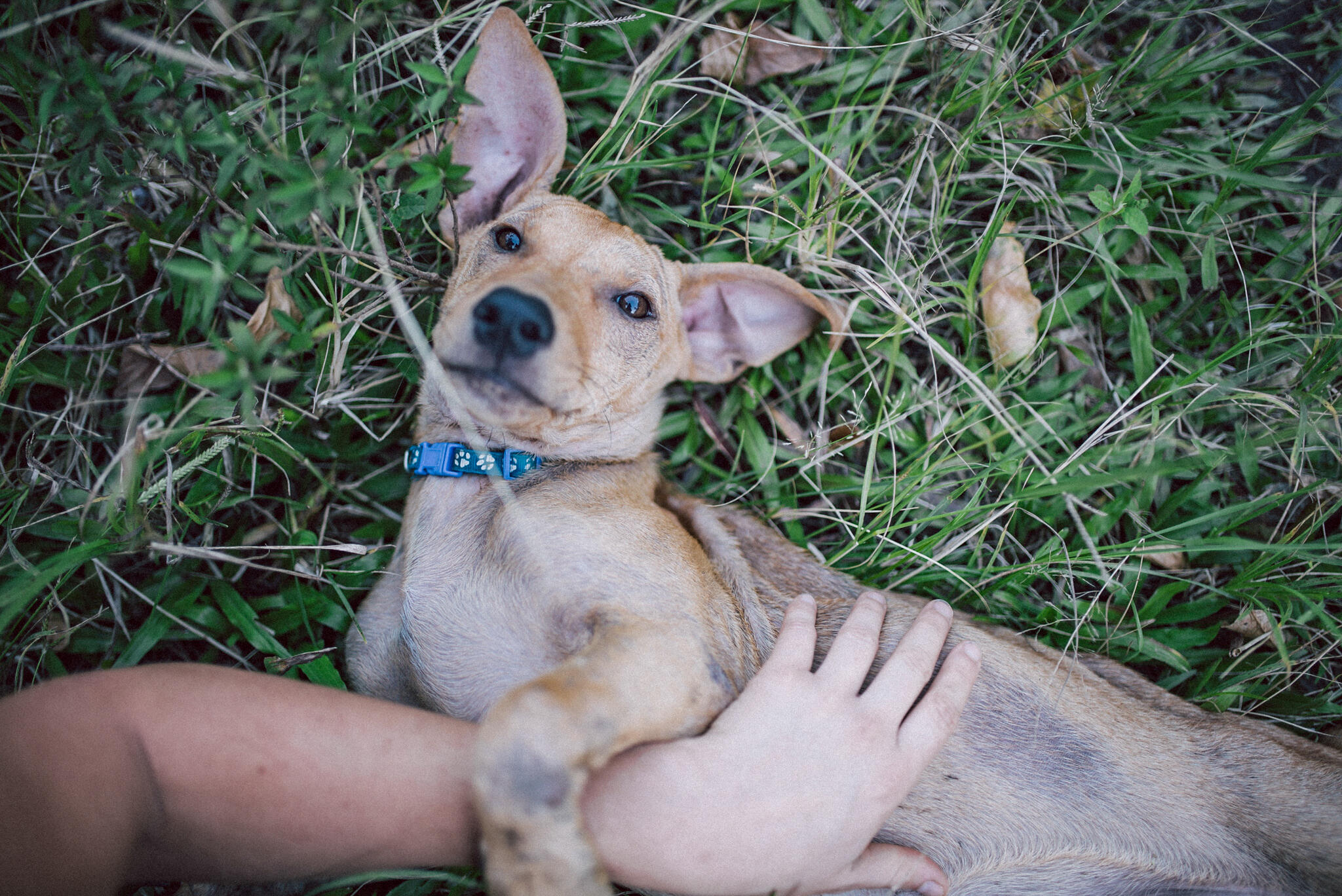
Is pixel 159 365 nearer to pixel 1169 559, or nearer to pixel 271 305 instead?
pixel 271 305

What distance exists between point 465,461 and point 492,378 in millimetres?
643

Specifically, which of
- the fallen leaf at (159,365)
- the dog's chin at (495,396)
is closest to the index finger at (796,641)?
the dog's chin at (495,396)

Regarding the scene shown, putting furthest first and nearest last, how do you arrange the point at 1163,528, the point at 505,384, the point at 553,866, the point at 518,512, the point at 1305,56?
the point at 1305,56 < the point at 1163,528 < the point at 518,512 < the point at 505,384 < the point at 553,866

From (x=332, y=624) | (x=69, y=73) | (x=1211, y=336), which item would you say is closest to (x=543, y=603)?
(x=332, y=624)

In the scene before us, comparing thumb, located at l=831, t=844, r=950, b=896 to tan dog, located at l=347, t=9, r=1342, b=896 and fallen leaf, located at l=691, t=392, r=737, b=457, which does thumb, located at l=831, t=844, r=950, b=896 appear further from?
fallen leaf, located at l=691, t=392, r=737, b=457

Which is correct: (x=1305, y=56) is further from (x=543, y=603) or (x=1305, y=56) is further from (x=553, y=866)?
(x=553, y=866)

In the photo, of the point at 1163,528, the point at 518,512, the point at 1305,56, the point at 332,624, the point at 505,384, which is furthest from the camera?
the point at 1305,56

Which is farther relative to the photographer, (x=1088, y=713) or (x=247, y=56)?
(x=247, y=56)

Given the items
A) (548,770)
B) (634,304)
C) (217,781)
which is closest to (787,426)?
(634,304)

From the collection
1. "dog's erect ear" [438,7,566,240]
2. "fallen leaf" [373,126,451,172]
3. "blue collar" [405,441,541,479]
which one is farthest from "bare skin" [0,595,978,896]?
"dog's erect ear" [438,7,566,240]

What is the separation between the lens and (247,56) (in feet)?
12.3

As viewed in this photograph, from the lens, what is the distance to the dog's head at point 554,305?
8.64 feet

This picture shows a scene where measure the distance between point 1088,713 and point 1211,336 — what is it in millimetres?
2430

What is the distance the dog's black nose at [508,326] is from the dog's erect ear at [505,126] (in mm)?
910
